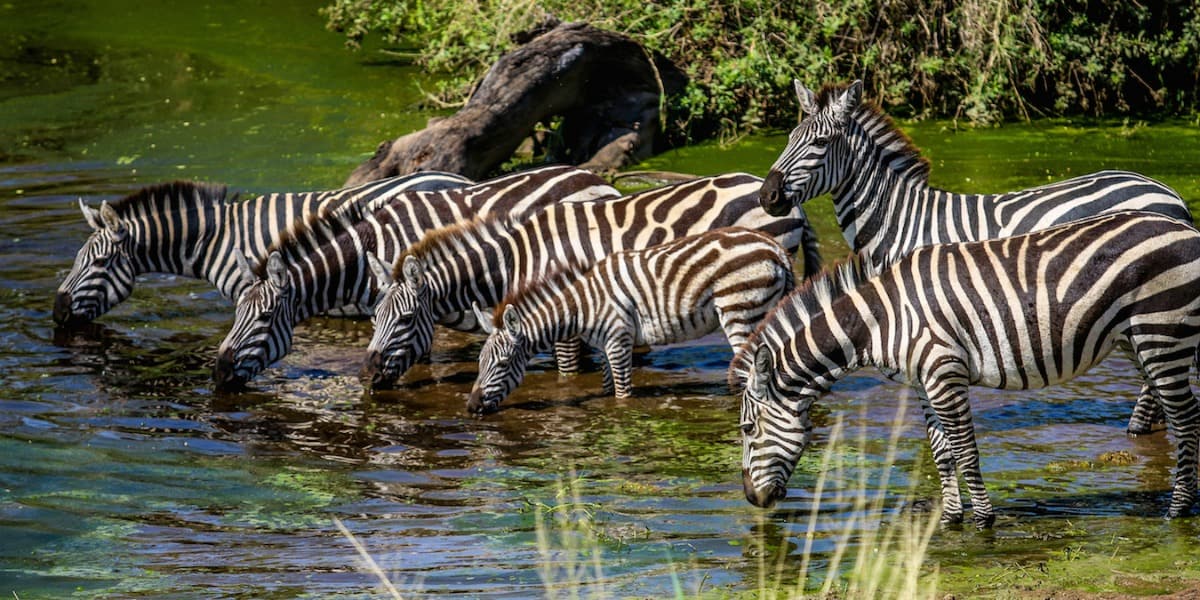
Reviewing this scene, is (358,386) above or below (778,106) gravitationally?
below

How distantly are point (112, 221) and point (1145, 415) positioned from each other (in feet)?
27.0

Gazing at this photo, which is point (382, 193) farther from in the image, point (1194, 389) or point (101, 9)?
point (101, 9)

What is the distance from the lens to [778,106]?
17.9 m

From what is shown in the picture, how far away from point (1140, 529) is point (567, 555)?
284 centimetres

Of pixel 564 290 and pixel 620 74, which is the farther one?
pixel 620 74

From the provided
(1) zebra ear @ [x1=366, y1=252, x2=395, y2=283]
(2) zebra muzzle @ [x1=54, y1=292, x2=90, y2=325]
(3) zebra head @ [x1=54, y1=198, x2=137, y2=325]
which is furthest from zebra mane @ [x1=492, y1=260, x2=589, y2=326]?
(2) zebra muzzle @ [x1=54, y1=292, x2=90, y2=325]

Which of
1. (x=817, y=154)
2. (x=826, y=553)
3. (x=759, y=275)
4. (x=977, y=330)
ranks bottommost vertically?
(x=826, y=553)

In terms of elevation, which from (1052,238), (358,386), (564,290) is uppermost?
(1052,238)

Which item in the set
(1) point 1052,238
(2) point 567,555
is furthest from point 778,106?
(2) point 567,555

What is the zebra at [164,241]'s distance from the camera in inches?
481

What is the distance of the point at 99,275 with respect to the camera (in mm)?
12250

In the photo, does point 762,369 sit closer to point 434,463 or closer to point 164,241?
point 434,463

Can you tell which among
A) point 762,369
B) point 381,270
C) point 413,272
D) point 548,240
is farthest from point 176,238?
point 762,369

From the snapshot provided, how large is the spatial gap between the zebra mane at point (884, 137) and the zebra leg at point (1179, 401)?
10.1 feet
